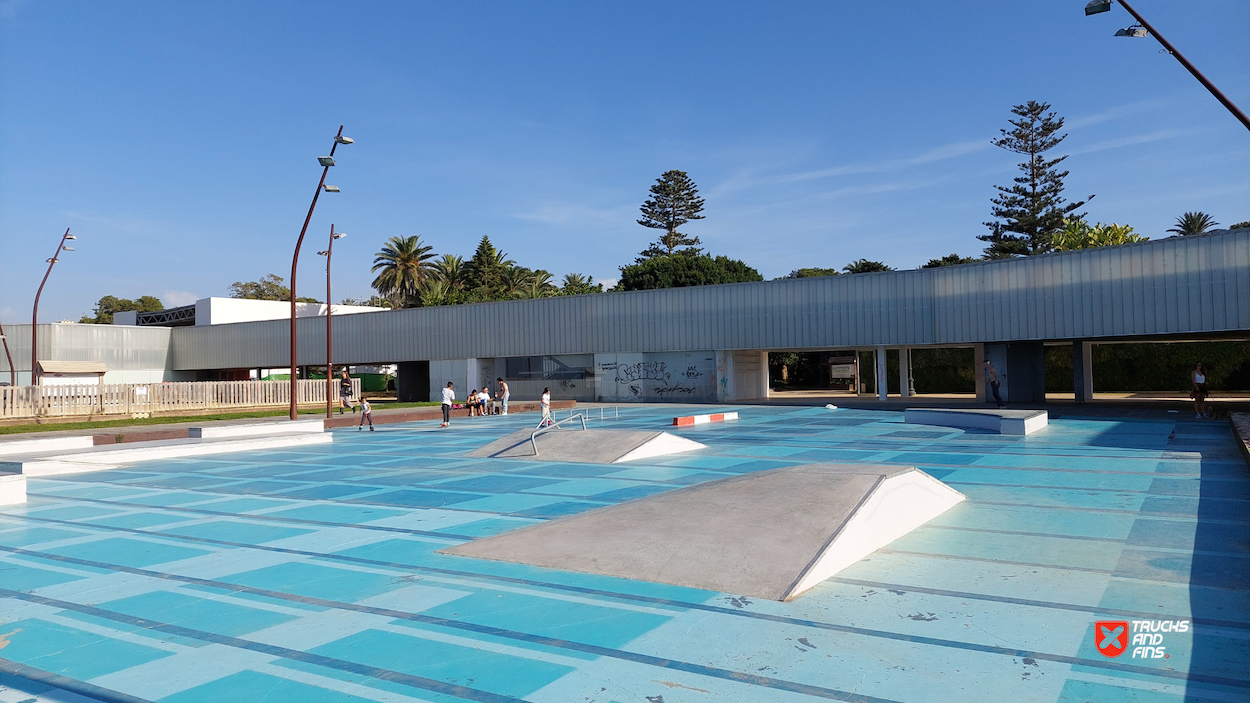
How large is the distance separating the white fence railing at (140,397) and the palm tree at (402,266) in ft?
106

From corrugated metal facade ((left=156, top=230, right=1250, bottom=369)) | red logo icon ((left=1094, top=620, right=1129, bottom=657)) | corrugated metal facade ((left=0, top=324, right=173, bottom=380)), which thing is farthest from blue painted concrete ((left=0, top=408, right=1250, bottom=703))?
corrugated metal facade ((left=0, top=324, right=173, bottom=380))

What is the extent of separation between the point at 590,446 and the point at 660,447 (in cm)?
146

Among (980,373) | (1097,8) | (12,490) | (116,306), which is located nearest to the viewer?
(12,490)

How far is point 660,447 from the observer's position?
1669cm

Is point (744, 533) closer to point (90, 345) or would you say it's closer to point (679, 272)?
point (90, 345)

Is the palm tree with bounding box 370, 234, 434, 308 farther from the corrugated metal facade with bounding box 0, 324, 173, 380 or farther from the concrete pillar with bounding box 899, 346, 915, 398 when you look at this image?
the concrete pillar with bounding box 899, 346, 915, 398

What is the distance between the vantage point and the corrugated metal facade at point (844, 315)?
90.4 feet

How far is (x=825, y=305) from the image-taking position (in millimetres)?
36406

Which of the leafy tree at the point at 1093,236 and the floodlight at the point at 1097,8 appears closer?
the floodlight at the point at 1097,8

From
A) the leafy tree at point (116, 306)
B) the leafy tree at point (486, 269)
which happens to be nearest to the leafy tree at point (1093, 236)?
the leafy tree at point (486, 269)

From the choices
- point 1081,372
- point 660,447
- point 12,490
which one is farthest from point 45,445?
point 1081,372

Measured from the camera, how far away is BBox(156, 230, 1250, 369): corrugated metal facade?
27562mm

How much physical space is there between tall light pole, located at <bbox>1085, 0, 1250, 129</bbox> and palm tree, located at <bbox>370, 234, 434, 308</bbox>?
214 ft

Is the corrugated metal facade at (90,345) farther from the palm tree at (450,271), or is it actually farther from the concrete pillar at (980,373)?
the concrete pillar at (980,373)
